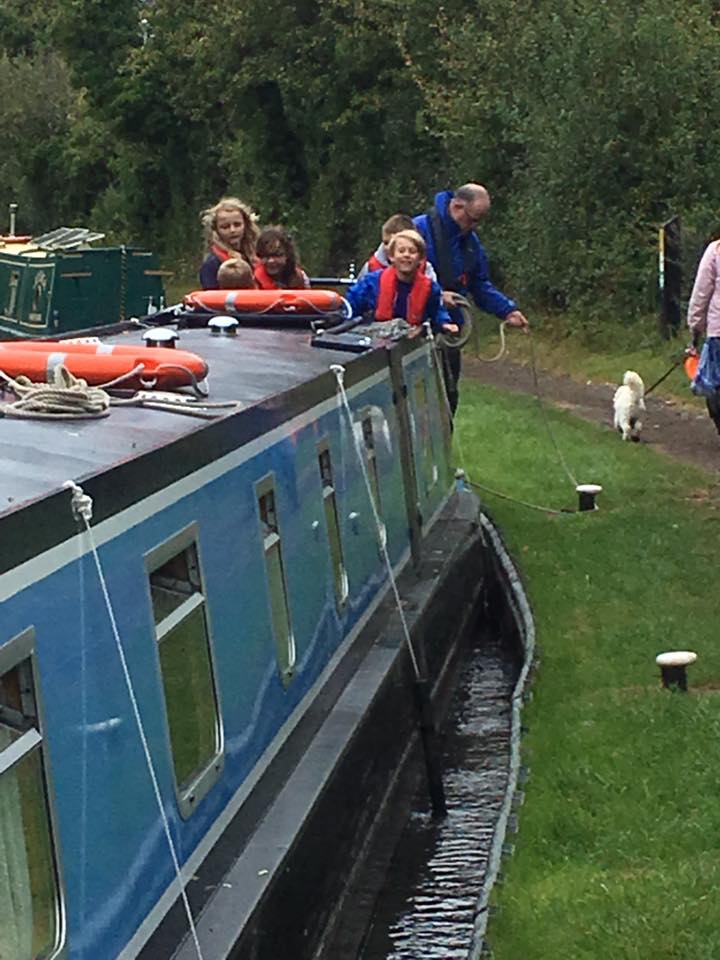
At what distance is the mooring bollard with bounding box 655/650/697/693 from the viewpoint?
21.0 ft

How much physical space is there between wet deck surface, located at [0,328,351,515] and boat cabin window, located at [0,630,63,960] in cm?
32

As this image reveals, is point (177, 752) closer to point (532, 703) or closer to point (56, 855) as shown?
point (56, 855)

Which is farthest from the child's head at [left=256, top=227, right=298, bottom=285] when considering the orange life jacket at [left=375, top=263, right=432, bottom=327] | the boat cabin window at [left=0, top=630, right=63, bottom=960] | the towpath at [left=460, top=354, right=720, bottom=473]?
the boat cabin window at [left=0, top=630, right=63, bottom=960]

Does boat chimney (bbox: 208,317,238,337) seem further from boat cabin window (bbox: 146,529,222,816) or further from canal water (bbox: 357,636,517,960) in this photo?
boat cabin window (bbox: 146,529,222,816)

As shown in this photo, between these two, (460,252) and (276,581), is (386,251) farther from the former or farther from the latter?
(276,581)

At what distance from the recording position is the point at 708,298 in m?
10.2

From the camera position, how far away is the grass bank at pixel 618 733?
4492 mm

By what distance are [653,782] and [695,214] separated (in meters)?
12.9

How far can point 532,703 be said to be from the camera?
6.69 metres

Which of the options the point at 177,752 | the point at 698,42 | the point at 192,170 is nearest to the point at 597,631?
the point at 177,752

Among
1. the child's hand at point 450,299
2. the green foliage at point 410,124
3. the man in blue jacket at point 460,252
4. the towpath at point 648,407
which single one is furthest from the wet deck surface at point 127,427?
the green foliage at point 410,124

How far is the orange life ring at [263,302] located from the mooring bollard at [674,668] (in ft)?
8.09

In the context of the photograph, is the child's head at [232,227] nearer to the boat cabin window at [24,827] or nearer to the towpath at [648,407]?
the towpath at [648,407]

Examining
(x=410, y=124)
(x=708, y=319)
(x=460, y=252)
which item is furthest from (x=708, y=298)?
(x=410, y=124)
